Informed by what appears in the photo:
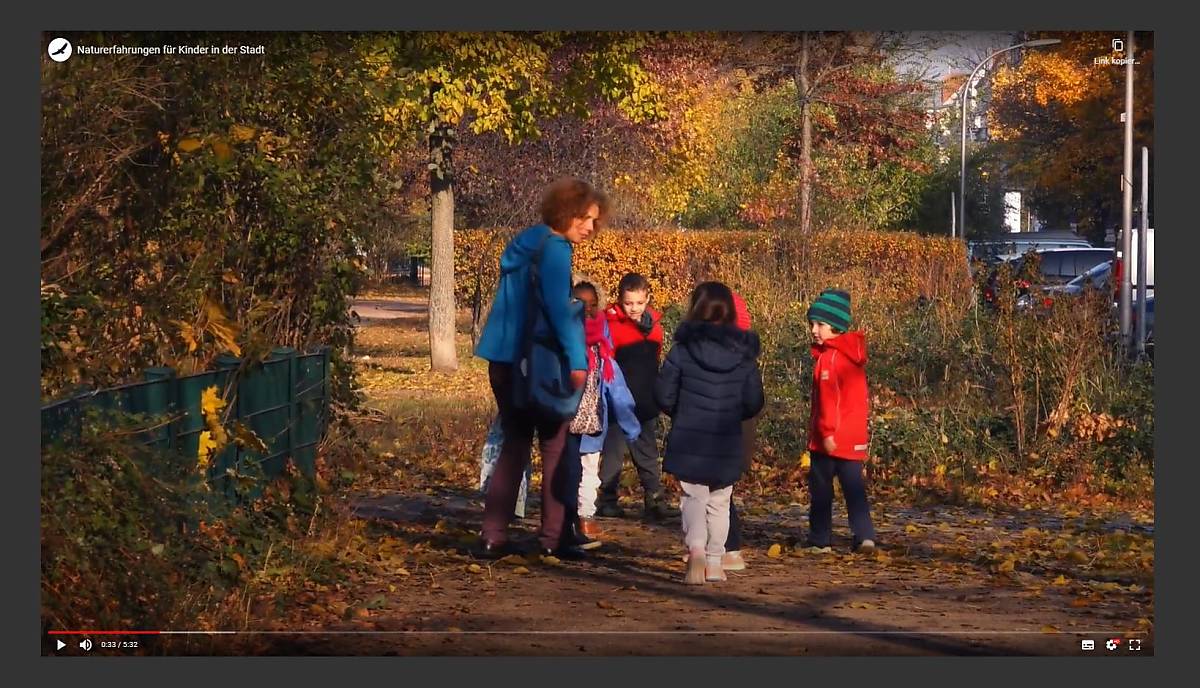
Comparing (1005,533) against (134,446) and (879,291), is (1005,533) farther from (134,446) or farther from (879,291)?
(134,446)

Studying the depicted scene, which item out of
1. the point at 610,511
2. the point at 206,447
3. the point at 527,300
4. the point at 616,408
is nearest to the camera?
the point at 206,447

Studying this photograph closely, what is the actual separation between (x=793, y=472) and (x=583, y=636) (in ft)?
15.4

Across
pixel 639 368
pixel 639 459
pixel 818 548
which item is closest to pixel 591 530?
pixel 639 459

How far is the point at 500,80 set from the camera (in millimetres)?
10711

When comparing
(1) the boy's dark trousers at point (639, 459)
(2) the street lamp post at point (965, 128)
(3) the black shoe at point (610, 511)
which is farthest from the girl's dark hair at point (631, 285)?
(2) the street lamp post at point (965, 128)

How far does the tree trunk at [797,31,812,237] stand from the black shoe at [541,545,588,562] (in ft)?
9.03

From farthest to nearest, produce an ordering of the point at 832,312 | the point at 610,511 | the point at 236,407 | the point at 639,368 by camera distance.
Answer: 1. the point at 610,511
2. the point at 639,368
3. the point at 832,312
4. the point at 236,407

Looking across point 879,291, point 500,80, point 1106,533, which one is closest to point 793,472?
point 879,291

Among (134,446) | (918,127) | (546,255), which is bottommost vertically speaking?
(134,446)

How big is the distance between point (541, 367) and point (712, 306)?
0.87m

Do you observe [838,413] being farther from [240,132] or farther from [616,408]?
[240,132]

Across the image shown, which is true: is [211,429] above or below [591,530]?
above

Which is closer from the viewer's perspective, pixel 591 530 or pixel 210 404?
pixel 210 404

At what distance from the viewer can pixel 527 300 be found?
9695 mm
